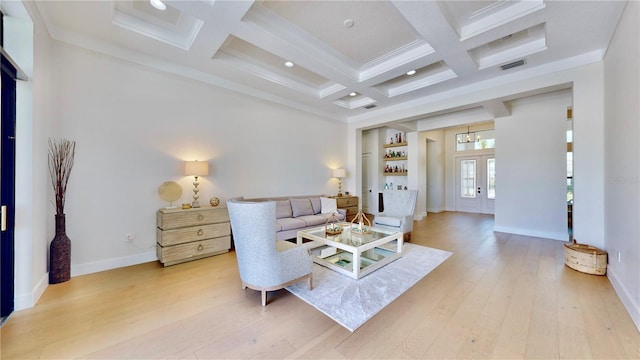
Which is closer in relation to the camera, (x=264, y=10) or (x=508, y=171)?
(x=264, y=10)

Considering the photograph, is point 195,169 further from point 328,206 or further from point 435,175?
point 435,175

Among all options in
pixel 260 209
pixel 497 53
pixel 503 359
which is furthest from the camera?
pixel 497 53

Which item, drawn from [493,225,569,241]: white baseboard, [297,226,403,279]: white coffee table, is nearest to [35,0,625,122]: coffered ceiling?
[297,226,403,279]: white coffee table

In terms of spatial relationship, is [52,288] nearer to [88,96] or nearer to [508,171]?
[88,96]

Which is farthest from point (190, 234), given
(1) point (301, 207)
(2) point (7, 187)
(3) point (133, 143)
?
(1) point (301, 207)

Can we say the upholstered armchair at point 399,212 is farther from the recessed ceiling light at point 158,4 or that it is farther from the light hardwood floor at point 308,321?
the recessed ceiling light at point 158,4

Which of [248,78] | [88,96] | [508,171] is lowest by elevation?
[508,171]

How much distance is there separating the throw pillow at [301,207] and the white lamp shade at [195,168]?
1.83 meters

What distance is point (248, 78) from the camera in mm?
4152

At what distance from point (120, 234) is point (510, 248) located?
6.09m

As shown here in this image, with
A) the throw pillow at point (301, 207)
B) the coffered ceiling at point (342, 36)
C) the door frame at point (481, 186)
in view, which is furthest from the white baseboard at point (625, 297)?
the door frame at point (481, 186)

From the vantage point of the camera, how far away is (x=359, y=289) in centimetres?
257

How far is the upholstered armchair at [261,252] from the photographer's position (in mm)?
2154

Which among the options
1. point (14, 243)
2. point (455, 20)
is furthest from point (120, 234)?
point (455, 20)
